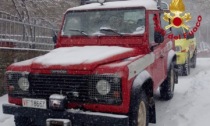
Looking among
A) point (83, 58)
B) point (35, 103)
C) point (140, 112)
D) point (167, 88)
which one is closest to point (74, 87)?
point (83, 58)

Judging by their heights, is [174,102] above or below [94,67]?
below

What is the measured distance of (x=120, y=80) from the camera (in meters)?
3.58

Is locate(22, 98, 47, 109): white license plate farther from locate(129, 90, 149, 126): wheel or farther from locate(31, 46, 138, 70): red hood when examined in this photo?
locate(129, 90, 149, 126): wheel

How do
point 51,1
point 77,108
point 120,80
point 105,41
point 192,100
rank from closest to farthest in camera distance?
1. point 120,80
2. point 77,108
3. point 105,41
4. point 192,100
5. point 51,1

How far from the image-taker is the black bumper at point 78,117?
11.7ft

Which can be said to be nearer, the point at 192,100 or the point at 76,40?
the point at 76,40

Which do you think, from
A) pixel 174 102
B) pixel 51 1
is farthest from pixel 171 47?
pixel 51 1

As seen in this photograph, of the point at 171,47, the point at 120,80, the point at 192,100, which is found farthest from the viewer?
the point at 171,47

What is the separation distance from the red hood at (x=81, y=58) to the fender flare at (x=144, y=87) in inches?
16.5

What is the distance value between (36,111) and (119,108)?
3.81 feet

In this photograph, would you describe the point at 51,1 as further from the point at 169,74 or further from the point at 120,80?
the point at 120,80

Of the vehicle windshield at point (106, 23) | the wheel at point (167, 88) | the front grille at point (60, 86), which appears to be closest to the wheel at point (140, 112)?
the front grille at point (60, 86)

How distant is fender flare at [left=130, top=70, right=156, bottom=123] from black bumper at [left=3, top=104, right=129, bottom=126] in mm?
339

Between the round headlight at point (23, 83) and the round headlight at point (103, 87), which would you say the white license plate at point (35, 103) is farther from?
the round headlight at point (103, 87)
